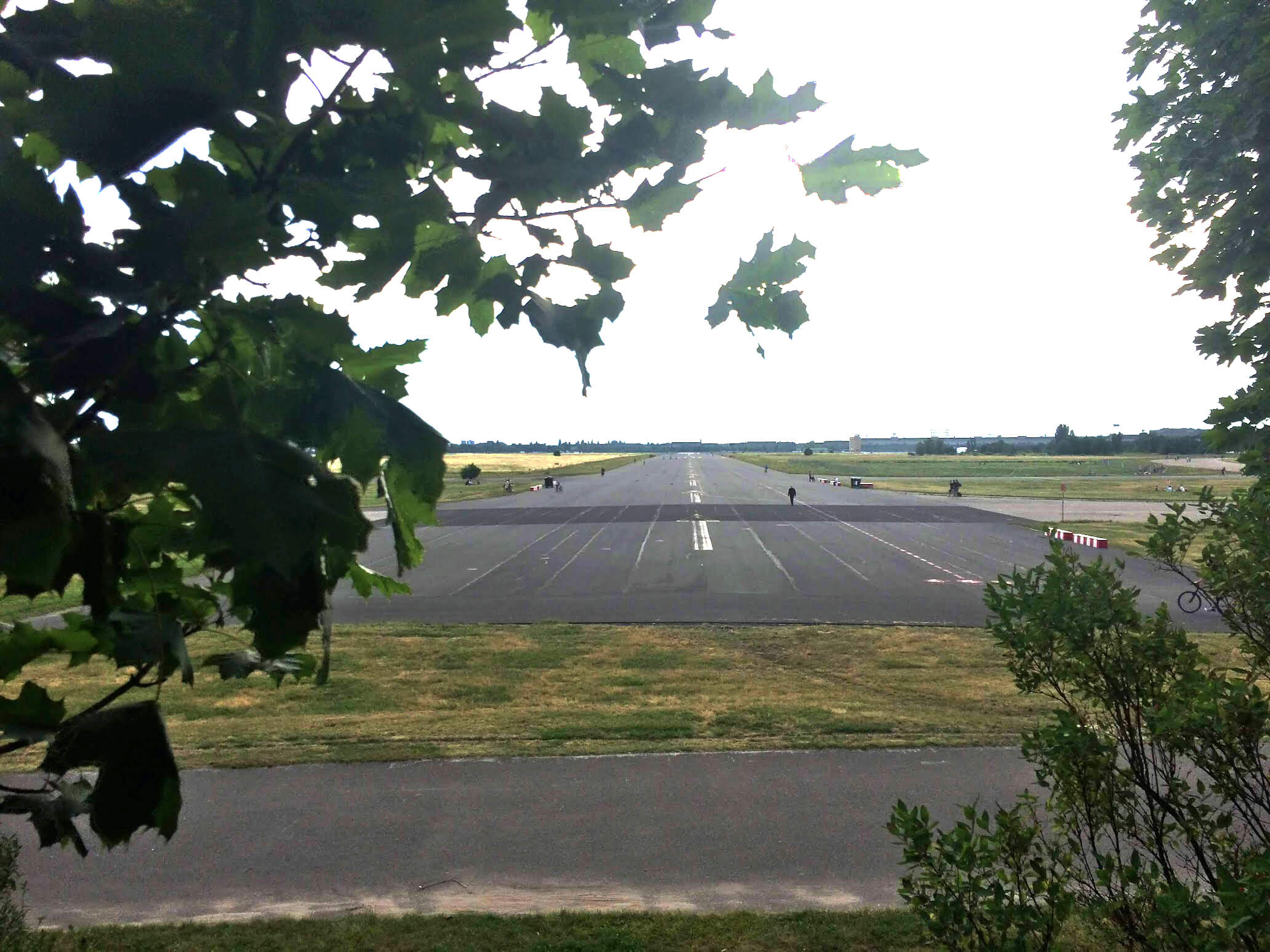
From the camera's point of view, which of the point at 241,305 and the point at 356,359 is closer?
the point at 241,305

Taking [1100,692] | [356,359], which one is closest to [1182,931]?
[1100,692]

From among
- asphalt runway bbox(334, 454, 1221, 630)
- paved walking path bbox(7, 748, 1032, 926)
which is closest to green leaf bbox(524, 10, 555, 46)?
paved walking path bbox(7, 748, 1032, 926)

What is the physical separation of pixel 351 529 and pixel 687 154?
1205 mm

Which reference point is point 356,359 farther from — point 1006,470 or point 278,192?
point 1006,470

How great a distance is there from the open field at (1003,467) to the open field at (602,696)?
5848cm

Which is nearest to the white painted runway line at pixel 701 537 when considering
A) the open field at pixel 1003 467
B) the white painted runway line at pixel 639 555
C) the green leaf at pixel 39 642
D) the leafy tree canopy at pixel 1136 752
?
the white painted runway line at pixel 639 555

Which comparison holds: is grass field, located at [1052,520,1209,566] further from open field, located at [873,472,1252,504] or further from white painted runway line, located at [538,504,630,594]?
white painted runway line, located at [538,504,630,594]

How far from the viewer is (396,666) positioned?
14070mm

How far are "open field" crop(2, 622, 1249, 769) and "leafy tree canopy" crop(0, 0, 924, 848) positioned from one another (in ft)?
22.1

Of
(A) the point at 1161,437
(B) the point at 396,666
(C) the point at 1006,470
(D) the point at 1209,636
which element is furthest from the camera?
(A) the point at 1161,437

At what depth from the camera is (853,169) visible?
1944 millimetres

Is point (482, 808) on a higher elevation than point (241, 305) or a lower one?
lower

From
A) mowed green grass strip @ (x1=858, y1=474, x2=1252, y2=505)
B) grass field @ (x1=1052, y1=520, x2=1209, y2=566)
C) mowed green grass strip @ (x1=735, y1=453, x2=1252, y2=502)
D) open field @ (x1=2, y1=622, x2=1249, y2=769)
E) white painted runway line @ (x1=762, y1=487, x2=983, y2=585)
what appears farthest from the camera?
mowed green grass strip @ (x1=735, y1=453, x2=1252, y2=502)

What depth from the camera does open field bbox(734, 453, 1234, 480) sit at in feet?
282
